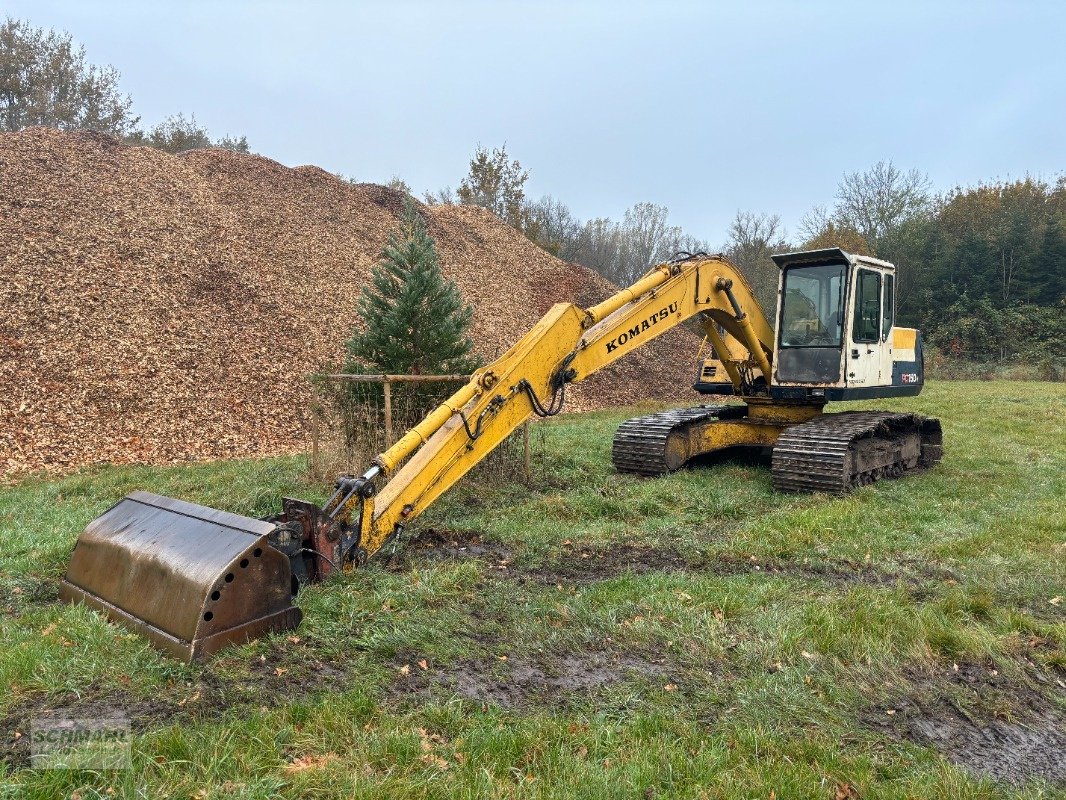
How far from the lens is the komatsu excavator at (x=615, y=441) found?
4203 mm

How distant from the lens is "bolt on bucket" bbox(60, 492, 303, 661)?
13.1ft

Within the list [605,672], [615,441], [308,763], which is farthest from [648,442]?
[308,763]

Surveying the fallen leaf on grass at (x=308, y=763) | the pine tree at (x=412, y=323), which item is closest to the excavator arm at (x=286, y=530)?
the fallen leaf on grass at (x=308, y=763)

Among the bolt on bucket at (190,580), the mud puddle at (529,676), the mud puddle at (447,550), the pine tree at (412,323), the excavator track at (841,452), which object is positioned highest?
the pine tree at (412,323)

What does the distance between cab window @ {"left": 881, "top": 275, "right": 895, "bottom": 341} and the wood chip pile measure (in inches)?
368

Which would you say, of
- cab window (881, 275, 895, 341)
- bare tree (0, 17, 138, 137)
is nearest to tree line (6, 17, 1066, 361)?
bare tree (0, 17, 138, 137)

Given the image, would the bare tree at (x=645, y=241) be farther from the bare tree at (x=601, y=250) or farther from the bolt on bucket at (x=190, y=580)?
the bolt on bucket at (x=190, y=580)

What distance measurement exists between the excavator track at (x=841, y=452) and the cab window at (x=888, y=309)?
42.8 inches

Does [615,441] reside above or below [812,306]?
below

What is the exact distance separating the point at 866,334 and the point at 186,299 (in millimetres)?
13685

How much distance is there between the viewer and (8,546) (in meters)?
6.11

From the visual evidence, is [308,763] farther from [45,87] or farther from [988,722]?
[45,87]

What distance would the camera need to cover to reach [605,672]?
4.00m

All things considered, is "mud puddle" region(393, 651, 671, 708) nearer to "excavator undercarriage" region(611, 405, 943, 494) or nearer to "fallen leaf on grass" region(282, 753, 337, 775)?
"fallen leaf on grass" region(282, 753, 337, 775)
